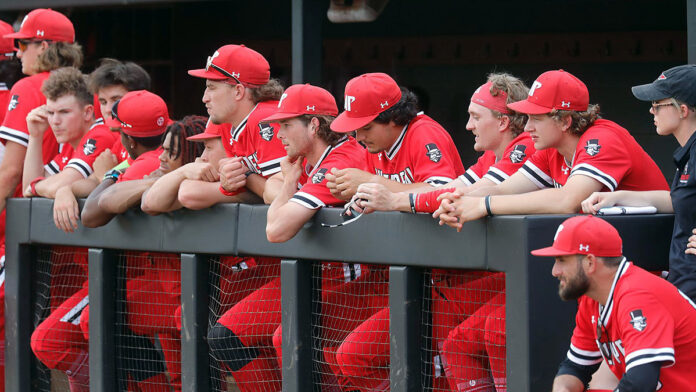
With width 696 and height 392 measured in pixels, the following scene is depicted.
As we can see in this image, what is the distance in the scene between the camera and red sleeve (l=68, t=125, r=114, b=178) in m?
5.17

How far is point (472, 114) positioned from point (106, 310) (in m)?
1.82

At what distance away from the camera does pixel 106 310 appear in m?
4.72

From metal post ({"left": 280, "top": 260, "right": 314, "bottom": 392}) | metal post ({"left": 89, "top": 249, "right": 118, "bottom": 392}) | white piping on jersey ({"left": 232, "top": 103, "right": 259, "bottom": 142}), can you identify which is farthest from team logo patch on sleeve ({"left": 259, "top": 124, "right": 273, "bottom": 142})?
metal post ({"left": 89, "top": 249, "right": 118, "bottom": 392})

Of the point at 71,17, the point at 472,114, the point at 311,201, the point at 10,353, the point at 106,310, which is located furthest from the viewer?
the point at 71,17

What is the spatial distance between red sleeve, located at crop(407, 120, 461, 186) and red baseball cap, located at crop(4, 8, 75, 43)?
247 centimetres

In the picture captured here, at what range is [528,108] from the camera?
3898 mm

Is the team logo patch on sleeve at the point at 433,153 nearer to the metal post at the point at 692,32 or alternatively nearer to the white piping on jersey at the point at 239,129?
the white piping on jersey at the point at 239,129

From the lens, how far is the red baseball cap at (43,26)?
571 centimetres

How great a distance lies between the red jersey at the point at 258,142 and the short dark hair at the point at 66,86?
1.02 meters

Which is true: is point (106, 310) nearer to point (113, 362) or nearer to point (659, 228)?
point (113, 362)

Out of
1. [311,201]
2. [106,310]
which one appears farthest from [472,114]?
[106,310]

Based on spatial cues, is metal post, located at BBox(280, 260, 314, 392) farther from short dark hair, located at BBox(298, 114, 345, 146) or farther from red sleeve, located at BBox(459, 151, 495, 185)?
red sleeve, located at BBox(459, 151, 495, 185)

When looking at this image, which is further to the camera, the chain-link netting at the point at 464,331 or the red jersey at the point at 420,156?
the red jersey at the point at 420,156

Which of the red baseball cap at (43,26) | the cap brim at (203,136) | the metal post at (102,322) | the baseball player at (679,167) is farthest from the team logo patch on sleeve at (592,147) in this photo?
the red baseball cap at (43,26)
